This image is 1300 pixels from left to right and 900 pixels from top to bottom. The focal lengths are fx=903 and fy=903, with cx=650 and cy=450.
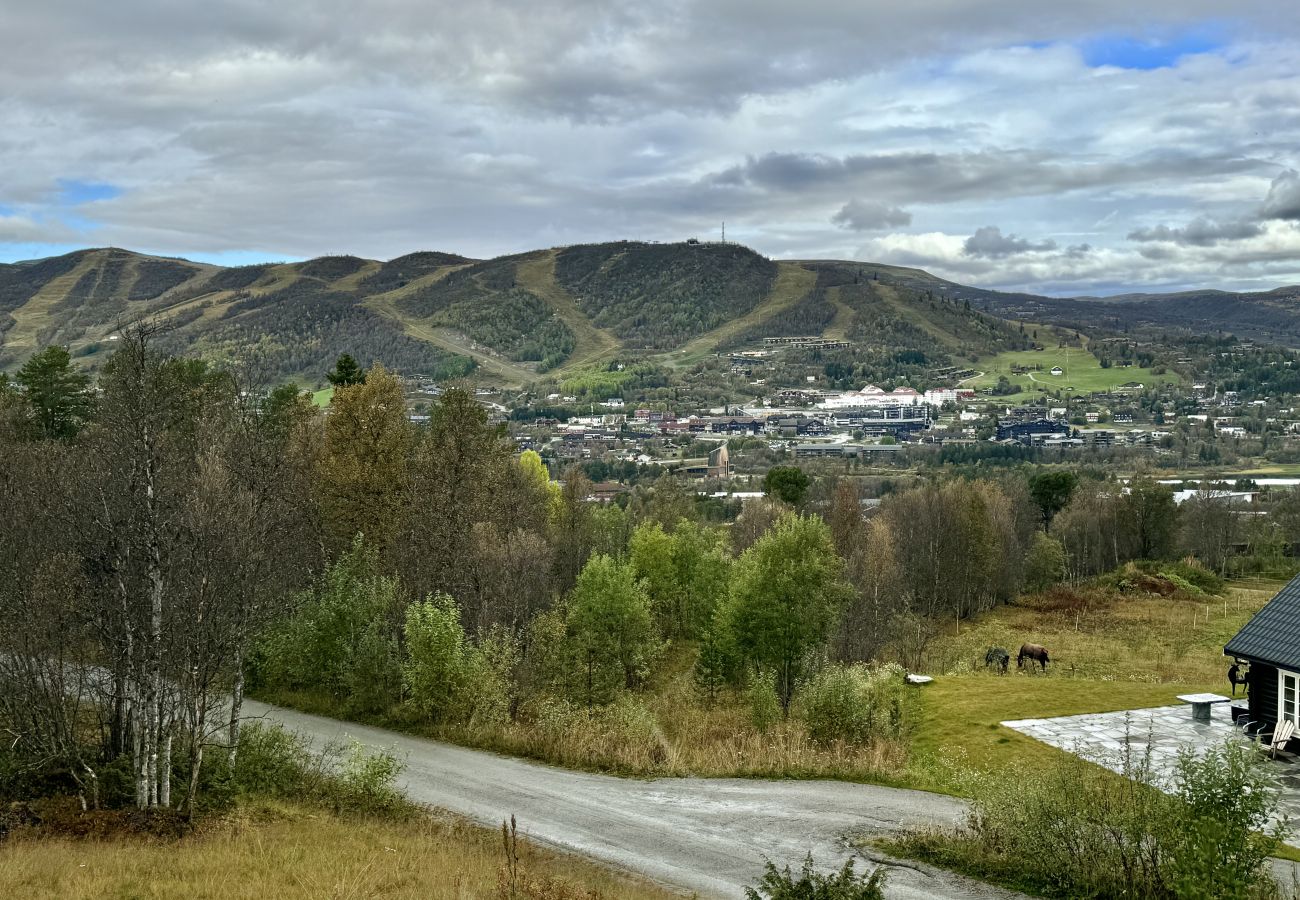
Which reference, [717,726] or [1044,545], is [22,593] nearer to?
[717,726]

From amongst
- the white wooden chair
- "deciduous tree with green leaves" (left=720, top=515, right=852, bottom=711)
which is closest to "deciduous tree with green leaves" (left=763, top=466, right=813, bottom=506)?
"deciduous tree with green leaves" (left=720, top=515, right=852, bottom=711)

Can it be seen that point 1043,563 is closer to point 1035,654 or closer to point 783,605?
point 1035,654

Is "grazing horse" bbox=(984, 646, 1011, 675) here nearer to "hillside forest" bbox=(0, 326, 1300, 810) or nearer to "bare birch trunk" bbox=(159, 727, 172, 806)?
"hillside forest" bbox=(0, 326, 1300, 810)

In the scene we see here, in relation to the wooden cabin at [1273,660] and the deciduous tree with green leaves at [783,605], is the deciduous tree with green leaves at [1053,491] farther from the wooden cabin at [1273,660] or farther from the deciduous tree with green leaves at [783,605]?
the wooden cabin at [1273,660]

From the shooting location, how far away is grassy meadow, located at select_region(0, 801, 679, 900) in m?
12.0

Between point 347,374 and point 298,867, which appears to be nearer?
point 298,867

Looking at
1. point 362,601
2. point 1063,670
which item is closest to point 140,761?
point 362,601

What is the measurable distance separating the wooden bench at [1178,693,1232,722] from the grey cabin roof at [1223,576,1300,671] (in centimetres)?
163

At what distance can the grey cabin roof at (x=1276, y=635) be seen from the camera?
2067 centimetres

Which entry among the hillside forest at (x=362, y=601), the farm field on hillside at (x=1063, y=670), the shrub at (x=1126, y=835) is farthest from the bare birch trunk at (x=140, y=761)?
the farm field on hillside at (x=1063, y=670)

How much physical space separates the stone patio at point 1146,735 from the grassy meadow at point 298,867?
1123cm

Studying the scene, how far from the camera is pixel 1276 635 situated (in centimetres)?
2152

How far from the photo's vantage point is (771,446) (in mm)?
163250

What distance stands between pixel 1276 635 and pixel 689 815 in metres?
15.1
